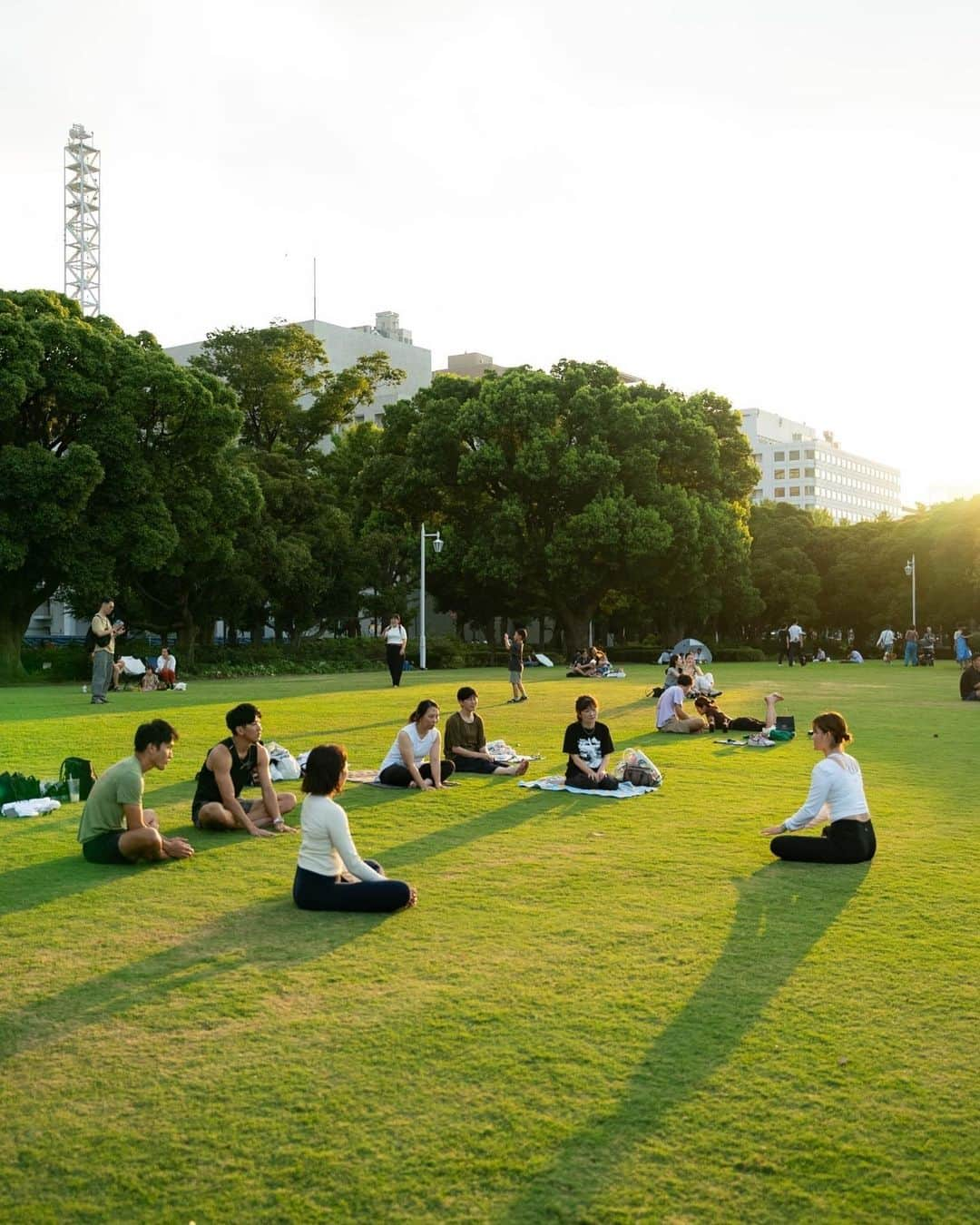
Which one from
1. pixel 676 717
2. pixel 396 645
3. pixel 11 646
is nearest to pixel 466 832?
pixel 676 717

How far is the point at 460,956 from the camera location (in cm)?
612

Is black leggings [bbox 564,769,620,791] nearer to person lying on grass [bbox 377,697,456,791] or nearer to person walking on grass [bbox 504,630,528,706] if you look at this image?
person lying on grass [bbox 377,697,456,791]

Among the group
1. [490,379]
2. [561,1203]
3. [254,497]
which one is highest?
[490,379]

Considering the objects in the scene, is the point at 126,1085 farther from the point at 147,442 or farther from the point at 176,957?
the point at 147,442

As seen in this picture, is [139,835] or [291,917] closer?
[291,917]

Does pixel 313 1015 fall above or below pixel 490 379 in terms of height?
below

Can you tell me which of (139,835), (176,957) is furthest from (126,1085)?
(139,835)

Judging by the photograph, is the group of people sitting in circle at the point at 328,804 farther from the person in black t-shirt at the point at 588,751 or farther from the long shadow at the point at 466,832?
the long shadow at the point at 466,832

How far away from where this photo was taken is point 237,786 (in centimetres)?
1009

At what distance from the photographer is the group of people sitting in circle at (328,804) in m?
6.98

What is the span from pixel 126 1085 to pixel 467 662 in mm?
40894

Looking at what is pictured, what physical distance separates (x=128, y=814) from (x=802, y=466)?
153715 millimetres

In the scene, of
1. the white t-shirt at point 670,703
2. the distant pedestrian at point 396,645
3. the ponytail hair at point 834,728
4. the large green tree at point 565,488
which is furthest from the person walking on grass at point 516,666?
the large green tree at point 565,488

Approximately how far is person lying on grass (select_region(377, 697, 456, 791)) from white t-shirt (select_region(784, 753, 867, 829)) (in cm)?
450
